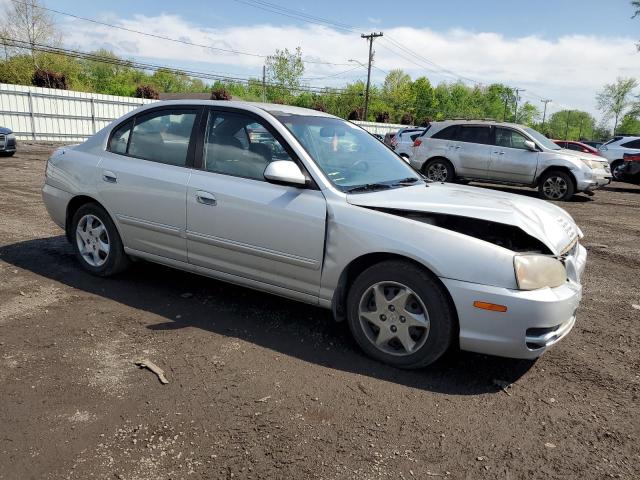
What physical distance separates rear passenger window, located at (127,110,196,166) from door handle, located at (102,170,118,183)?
252 millimetres

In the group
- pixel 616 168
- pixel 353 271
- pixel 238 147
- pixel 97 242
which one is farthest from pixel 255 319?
pixel 616 168

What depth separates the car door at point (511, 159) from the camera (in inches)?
487

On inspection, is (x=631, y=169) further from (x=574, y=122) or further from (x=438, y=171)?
(x=574, y=122)

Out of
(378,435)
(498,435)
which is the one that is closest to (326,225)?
(378,435)

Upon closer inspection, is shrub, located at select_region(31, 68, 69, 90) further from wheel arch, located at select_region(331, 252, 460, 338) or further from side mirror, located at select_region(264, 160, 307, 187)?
wheel arch, located at select_region(331, 252, 460, 338)

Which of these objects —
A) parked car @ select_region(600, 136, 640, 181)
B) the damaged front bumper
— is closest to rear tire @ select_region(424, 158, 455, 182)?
parked car @ select_region(600, 136, 640, 181)

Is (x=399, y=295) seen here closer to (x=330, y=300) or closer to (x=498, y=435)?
(x=330, y=300)

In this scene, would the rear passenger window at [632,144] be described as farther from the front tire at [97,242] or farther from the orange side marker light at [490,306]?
the front tire at [97,242]

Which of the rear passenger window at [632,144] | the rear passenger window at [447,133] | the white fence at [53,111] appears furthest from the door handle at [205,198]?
the white fence at [53,111]

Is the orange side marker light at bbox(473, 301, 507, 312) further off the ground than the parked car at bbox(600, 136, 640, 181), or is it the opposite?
the parked car at bbox(600, 136, 640, 181)

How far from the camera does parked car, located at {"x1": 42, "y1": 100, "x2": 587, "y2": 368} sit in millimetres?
3096

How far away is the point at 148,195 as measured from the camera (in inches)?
169

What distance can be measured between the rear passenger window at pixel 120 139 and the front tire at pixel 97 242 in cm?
56

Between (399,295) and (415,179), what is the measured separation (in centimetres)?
137
